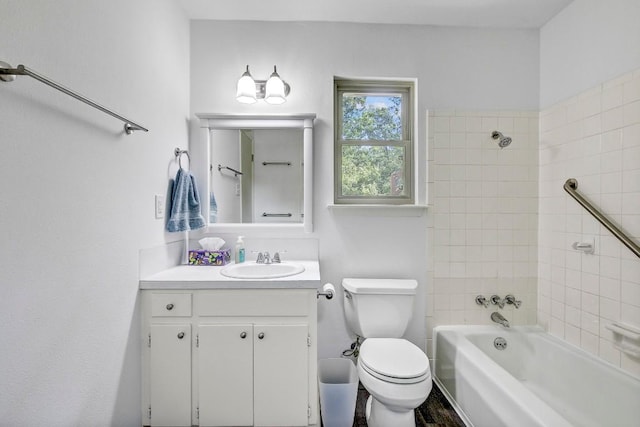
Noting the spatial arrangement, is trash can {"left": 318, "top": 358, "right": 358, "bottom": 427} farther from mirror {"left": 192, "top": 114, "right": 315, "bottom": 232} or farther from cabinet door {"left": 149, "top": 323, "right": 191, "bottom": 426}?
mirror {"left": 192, "top": 114, "right": 315, "bottom": 232}

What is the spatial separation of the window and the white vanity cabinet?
0.98 meters

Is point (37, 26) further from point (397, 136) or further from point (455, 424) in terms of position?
point (455, 424)

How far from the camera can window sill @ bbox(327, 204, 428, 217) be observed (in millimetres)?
1949

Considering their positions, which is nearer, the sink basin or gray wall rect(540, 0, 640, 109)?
gray wall rect(540, 0, 640, 109)

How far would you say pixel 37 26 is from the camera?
889 millimetres

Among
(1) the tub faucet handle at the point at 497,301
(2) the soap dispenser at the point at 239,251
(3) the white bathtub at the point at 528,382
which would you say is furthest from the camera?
(1) the tub faucet handle at the point at 497,301

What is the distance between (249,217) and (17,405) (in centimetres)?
132

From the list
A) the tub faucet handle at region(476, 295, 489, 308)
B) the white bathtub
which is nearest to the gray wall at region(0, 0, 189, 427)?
the white bathtub

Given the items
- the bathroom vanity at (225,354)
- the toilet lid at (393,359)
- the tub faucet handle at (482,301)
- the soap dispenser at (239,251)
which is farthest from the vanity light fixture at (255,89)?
the tub faucet handle at (482,301)

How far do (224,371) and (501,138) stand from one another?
2.19 metres

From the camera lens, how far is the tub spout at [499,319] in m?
1.94

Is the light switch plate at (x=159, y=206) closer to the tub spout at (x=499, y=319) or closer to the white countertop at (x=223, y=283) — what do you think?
the white countertop at (x=223, y=283)

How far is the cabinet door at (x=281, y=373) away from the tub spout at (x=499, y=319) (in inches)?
53.4

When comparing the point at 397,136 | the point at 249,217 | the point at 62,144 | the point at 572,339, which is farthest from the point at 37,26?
the point at 572,339
